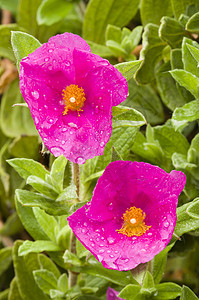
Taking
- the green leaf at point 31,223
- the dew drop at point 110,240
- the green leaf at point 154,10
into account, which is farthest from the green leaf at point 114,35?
the dew drop at point 110,240

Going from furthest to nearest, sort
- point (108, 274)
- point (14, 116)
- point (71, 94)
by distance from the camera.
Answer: point (14, 116) < point (108, 274) < point (71, 94)

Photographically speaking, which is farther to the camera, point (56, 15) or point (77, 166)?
point (56, 15)

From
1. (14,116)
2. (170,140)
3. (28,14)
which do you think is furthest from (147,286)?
(28,14)

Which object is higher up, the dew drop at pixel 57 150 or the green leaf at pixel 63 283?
the dew drop at pixel 57 150

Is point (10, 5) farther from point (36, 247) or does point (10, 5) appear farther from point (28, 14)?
point (36, 247)

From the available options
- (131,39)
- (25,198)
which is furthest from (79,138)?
(131,39)

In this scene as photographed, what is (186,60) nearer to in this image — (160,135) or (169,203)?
(160,135)

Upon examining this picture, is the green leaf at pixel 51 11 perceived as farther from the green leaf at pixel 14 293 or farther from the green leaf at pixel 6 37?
the green leaf at pixel 14 293
